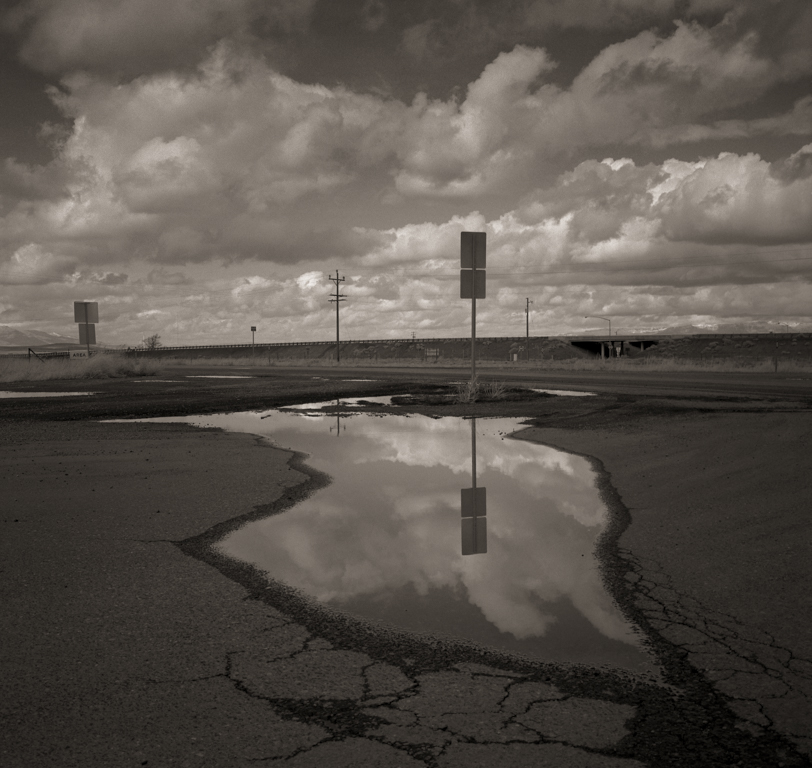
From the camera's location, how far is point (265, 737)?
2.82 m

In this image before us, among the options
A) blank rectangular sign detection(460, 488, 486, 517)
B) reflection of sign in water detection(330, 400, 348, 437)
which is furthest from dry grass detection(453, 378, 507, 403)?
blank rectangular sign detection(460, 488, 486, 517)

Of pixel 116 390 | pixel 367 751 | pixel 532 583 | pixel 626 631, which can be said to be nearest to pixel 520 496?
pixel 532 583

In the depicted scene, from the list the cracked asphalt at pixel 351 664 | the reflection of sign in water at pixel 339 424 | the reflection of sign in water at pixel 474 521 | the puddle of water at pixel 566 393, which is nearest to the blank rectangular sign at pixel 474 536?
the reflection of sign in water at pixel 474 521

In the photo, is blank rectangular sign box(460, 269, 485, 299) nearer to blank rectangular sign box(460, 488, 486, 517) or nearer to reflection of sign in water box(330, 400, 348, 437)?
reflection of sign in water box(330, 400, 348, 437)

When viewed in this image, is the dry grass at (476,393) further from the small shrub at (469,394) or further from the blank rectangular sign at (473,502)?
the blank rectangular sign at (473,502)

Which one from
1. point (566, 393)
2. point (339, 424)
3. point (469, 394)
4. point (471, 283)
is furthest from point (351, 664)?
point (566, 393)

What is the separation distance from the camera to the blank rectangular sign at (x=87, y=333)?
4166 cm

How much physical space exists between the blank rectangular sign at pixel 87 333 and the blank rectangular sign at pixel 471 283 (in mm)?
31275

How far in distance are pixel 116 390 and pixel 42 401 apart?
455cm

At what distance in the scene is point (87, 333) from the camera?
41.9m

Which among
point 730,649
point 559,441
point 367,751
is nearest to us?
point 367,751

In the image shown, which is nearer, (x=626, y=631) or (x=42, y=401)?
(x=626, y=631)

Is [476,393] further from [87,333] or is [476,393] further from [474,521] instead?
[87,333]

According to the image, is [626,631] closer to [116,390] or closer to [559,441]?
[559,441]
